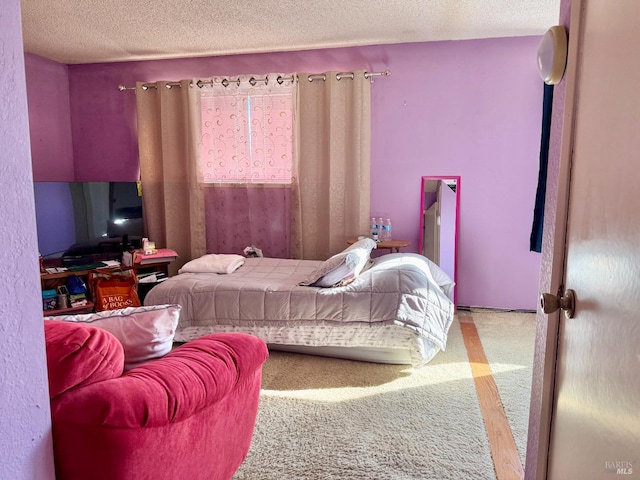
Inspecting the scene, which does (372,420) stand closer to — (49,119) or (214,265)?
(214,265)

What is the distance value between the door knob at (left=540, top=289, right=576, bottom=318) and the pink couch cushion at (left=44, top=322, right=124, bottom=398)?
1144 mm

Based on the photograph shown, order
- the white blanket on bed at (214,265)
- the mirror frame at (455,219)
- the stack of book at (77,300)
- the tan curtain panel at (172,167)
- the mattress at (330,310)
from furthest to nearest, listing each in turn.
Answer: the tan curtain panel at (172,167), the mirror frame at (455,219), the stack of book at (77,300), the white blanket on bed at (214,265), the mattress at (330,310)

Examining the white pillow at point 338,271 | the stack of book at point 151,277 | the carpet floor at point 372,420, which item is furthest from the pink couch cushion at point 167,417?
the stack of book at point 151,277

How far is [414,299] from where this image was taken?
9.47ft

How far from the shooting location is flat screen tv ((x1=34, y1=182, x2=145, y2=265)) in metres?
3.86

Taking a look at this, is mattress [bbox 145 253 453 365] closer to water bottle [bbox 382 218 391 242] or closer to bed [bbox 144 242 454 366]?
bed [bbox 144 242 454 366]

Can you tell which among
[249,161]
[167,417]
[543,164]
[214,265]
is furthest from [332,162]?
[167,417]

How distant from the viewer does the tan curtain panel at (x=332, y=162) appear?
4109 millimetres

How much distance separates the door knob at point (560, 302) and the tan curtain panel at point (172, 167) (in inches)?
150

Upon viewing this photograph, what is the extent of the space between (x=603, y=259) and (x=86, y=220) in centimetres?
414

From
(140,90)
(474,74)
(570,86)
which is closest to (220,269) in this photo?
(140,90)

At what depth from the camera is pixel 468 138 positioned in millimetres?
4020

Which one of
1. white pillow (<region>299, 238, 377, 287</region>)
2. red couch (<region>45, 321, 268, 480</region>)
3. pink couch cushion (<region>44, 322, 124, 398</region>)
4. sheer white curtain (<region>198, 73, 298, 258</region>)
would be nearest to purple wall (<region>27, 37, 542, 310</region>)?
sheer white curtain (<region>198, 73, 298, 258</region>)

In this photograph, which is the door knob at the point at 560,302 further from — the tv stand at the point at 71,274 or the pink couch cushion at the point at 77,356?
the tv stand at the point at 71,274
